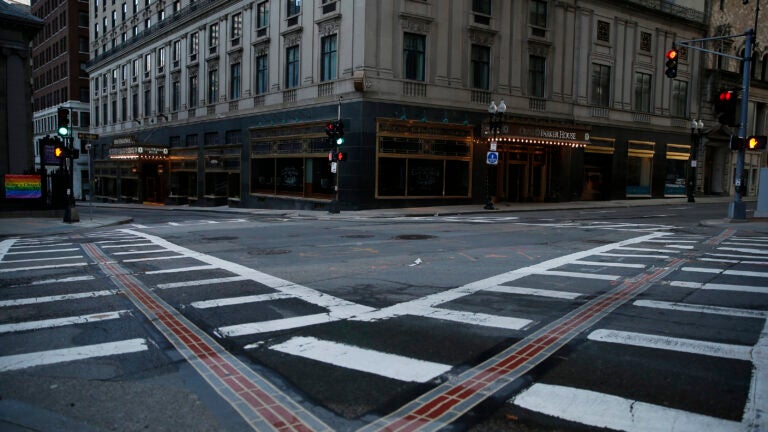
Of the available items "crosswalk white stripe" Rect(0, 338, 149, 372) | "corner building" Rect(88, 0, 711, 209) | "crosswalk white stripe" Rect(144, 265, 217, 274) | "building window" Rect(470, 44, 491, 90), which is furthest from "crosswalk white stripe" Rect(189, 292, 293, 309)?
"building window" Rect(470, 44, 491, 90)

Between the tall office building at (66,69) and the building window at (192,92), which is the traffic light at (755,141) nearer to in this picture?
the building window at (192,92)

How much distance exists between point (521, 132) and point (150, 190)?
124 ft

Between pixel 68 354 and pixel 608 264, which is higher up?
pixel 608 264

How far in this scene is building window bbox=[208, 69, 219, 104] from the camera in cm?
4138

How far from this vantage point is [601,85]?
38844 mm

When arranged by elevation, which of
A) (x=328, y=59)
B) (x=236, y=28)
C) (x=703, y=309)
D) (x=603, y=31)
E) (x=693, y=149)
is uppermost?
(x=603, y=31)

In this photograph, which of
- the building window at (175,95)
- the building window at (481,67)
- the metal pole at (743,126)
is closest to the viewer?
the metal pole at (743,126)

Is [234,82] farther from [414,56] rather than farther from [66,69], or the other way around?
[66,69]

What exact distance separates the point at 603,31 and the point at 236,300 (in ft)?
124

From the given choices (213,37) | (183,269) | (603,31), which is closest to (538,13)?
(603,31)

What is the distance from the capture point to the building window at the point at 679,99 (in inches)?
1713

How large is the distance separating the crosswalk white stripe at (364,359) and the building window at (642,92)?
41041 mm

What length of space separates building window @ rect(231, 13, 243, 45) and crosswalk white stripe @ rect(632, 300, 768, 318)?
3590 centimetres

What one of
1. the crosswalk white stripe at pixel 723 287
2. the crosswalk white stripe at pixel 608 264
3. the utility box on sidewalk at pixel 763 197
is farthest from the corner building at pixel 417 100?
the crosswalk white stripe at pixel 723 287
